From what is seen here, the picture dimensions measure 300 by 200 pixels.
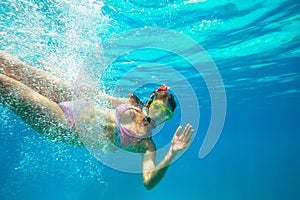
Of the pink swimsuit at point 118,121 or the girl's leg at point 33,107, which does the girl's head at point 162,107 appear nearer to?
the pink swimsuit at point 118,121

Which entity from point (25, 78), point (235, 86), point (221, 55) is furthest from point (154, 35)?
point (235, 86)

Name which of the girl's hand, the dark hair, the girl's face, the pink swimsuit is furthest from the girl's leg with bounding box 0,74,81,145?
the girl's hand

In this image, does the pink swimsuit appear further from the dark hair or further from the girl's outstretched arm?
the dark hair

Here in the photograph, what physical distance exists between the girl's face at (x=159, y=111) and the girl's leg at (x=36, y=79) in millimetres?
2784

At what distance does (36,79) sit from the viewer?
634cm

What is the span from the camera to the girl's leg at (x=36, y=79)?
19.9 ft

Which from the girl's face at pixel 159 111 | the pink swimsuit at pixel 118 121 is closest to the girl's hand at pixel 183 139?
the girl's face at pixel 159 111

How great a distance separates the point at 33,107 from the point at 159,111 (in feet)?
8.85

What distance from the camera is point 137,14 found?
39.3ft

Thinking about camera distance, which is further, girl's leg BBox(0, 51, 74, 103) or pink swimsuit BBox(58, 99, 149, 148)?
girl's leg BBox(0, 51, 74, 103)

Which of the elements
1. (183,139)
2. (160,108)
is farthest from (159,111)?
(183,139)

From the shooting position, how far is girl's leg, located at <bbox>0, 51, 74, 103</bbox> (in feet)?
19.9

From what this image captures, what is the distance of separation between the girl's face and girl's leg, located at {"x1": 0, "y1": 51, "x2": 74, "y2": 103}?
9.13 ft

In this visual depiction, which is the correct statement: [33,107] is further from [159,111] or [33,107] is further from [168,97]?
[168,97]
